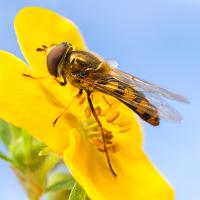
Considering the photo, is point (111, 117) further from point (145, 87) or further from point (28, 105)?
point (28, 105)

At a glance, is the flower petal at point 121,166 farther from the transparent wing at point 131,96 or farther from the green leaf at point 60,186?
the transparent wing at point 131,96

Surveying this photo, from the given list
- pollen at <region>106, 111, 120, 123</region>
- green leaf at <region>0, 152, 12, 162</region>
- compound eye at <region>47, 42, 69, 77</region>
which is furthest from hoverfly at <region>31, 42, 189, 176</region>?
green leaf at <region>0, 152, 12, 162</region>

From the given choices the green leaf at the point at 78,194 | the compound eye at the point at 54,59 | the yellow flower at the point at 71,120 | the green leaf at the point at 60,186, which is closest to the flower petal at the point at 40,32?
the yellow flower at the point at 71,120

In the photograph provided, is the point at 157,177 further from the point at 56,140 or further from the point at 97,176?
the point at 56,140

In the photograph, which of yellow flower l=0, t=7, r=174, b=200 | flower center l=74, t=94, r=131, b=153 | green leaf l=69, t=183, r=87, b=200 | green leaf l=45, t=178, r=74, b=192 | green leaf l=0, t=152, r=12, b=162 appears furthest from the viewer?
flower center l=74, t=94, r=131, b=153

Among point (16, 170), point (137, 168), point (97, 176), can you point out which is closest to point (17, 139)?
point (16, 170)

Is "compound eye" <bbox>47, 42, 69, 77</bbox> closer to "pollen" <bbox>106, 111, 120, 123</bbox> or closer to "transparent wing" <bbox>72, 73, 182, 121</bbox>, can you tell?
"transparent wing" <bbox>72, 73, 182, 121</bbox>
